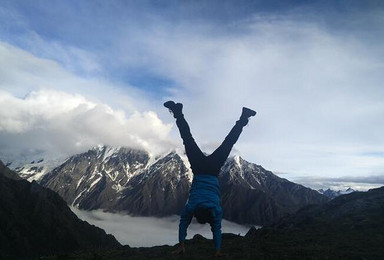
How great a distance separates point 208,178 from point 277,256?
5.79m

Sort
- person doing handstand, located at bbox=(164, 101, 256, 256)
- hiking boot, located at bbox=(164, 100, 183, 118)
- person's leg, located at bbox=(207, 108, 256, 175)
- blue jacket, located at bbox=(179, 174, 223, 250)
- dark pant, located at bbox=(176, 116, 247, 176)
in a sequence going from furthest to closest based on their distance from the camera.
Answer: hiking boot, located at bbox=(164, 100, 183, 118)
person's leg, located at bbox=(207, 108, 256, 175)
dark pant, located at bbox=(176, 116, 247, 176)
person doing handstand, located at bbox=(164, 101, 256, 256)
blue jacket, located at bbox=(179, 174, 223, 250)

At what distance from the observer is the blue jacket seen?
14.6 meters

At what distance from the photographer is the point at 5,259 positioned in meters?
199

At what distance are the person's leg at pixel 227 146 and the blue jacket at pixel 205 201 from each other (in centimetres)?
56

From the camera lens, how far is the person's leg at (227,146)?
51.8ft

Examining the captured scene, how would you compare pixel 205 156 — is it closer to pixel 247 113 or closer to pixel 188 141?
pixel 188 141

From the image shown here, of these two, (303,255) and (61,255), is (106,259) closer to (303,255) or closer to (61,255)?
(61,255)

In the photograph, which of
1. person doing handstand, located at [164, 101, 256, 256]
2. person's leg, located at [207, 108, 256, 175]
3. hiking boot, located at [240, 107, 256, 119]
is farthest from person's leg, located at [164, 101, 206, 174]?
hiking boot, located at [240, 107, 256, 119]

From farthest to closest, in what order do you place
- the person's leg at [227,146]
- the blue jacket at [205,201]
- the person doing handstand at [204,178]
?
the person's leg at [227,146] < the person doing handstand at [204,178] < the blue jacket at [205,201]

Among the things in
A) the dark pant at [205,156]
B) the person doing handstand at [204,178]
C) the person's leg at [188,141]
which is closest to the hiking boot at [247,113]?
the person doing handstand at [204,178]

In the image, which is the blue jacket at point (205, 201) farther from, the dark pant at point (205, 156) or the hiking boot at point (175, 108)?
the hiking boot at point (175, 108)

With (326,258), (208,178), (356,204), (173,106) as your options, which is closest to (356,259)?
(326,258)

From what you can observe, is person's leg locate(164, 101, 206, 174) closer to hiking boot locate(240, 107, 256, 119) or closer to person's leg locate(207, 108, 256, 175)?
person's leg locate(207, 108, 256, 175)

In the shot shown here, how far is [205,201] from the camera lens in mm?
14625
